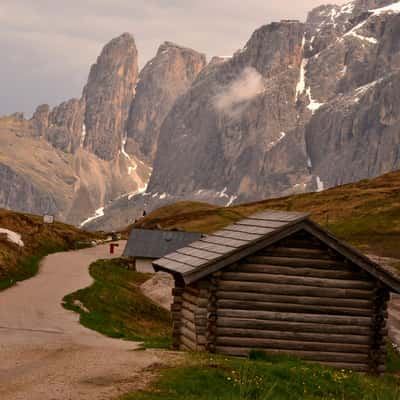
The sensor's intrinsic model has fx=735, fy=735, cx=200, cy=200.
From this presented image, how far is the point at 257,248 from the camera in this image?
936 inches

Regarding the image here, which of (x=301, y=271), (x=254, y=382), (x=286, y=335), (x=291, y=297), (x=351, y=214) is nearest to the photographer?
(x=254, y=382)

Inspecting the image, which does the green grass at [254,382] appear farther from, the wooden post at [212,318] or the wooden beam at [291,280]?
the wooden beam at [291,280]

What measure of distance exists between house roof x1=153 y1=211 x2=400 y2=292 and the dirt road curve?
3278 millimetres

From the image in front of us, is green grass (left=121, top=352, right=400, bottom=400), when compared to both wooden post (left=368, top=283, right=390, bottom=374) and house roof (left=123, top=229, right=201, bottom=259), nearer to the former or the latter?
wooden post (left=368, top=283, right=390, bottom=374)

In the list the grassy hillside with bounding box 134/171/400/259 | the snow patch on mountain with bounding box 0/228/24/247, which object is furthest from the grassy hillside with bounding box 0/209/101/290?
the grassy hillside with bounding box 134/171/400/259

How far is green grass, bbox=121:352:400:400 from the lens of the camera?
16.9 metres

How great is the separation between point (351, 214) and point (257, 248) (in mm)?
108729

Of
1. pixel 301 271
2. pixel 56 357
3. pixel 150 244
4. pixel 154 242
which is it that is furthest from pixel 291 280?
pixel 154 242

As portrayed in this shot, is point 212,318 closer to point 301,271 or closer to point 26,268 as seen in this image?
point 301,271

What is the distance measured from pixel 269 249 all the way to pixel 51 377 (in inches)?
356

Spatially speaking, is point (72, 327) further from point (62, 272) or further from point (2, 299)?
point (62, 272)

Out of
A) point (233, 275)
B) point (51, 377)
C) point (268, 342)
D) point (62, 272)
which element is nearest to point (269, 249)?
point (233, 275)

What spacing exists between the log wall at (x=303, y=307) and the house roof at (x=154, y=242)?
177 ft

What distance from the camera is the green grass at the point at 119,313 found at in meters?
35.2
